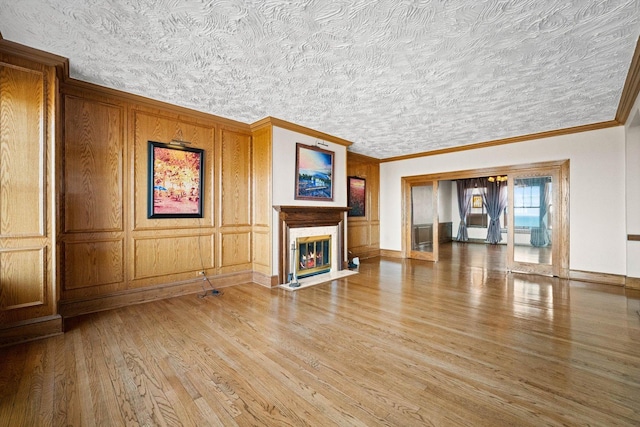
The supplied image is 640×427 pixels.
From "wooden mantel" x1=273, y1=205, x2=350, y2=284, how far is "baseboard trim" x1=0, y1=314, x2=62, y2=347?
111 inches

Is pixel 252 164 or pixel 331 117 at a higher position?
pixel 331 117

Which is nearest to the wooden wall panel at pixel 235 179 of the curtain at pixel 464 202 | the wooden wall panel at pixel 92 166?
the wooden wall panel at pixel 92 166

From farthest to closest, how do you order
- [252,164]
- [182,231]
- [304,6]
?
[252,164]
[182,231]
[304,6]

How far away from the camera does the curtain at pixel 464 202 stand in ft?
36.7

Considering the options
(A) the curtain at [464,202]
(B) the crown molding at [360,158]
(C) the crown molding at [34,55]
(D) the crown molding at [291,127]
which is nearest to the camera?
(C) the crown molding at [34,55]

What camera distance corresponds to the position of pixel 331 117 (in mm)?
4559

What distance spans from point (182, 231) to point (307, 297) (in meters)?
2.21

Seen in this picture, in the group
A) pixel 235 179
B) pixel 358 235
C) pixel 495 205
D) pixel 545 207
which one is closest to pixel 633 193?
pixel 545 207

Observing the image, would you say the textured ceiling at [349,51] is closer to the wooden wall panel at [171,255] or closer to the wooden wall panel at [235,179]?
the wooden wall panel at [235,179]

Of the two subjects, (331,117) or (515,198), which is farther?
(515,198)

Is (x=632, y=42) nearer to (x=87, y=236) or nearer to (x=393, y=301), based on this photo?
(x=393, y=301)

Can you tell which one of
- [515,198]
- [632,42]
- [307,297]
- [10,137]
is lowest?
[307,297]

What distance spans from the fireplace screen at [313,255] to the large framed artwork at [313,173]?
33.3 inches

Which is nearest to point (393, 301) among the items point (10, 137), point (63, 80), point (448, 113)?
point (448, 113)
